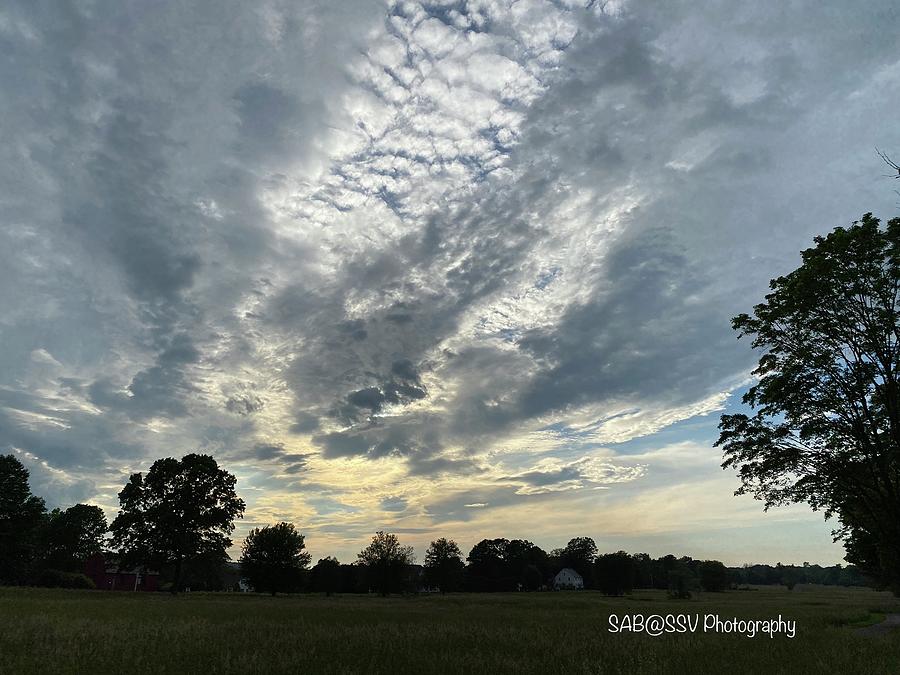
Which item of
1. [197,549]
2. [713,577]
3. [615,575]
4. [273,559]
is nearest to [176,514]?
[197,549]

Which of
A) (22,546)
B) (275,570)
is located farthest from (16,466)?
(275,570)

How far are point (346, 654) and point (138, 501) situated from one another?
55352mm

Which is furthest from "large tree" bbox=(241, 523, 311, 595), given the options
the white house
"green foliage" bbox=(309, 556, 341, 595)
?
the white house

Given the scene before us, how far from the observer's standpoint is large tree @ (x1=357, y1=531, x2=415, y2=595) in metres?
90.0

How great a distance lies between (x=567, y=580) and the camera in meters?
157

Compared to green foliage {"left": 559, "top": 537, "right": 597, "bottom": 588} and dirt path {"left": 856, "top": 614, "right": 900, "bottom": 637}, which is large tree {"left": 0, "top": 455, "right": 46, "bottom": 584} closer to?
dirt path {"left": 856, "top": 614, "right": 900, "bottom": 637}

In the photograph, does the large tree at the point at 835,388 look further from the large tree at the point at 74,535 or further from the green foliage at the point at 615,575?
the large tree at the point at 74,535

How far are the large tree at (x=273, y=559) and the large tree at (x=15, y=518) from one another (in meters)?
28.5

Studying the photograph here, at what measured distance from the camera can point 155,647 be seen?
15.0 metres

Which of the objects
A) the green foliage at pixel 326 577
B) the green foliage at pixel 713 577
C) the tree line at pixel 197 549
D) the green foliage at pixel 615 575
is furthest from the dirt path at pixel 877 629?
the green foliage at pixel 713 577

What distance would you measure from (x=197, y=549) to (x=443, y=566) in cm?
6579

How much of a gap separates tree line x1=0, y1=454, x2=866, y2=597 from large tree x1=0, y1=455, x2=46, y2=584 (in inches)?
5.3

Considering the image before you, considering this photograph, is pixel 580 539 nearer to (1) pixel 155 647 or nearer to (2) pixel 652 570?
(2) pixel 652 570

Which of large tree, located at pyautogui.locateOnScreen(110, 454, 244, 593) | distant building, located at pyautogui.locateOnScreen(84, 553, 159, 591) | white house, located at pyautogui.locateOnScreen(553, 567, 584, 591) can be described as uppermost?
large tree, located at pyautogui.locateOnScreen(110, 454, 244, 593)
